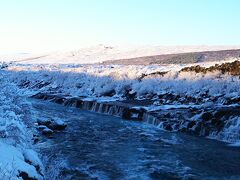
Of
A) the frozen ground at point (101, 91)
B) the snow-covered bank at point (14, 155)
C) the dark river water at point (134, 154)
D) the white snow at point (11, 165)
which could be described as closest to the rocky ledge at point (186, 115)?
the frozen ground at point (101, 91)

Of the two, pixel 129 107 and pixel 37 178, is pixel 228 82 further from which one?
pixel 37 178

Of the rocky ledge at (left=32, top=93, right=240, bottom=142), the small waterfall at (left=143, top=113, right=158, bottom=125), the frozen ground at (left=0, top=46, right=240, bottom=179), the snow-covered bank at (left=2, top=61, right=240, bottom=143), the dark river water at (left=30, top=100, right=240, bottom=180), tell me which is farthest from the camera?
the small waterfall at (left=143, top=113, right=158, bottom=125)

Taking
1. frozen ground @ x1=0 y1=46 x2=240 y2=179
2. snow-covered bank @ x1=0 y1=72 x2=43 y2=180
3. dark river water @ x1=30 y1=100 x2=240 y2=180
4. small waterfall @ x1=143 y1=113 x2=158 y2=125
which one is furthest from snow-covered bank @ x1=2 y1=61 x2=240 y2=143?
snow-covered bank @ x1=0 y1=72 x2=43 y2=180

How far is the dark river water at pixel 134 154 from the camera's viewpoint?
46.6 feet

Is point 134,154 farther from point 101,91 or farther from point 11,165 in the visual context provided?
point 101,91

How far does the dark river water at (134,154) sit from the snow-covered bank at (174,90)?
Result: 1579 mm

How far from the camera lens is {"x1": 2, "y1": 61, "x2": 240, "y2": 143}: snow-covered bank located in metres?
23.8

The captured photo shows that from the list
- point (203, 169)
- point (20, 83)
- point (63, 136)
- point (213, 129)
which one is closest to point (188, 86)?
point (213, 129)

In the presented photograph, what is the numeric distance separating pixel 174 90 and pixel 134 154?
16175mm

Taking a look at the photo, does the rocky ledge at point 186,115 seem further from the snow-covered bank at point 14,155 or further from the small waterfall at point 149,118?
the snow-covered bank at point 14,155

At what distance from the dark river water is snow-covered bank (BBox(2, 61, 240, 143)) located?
158cm

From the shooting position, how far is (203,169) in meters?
15.2

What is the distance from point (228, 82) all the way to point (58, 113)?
12.3m

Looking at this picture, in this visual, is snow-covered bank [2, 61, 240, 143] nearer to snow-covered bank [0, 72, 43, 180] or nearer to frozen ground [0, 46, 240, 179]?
frozen ground [0, 46, 240, 179]
